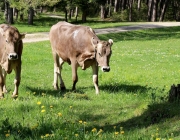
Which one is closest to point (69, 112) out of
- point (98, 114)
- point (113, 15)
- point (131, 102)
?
point (98, 114)

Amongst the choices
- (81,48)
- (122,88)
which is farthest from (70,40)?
(122,88)

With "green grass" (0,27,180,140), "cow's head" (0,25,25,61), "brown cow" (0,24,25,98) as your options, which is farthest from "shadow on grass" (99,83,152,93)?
"cow's head" (0,25,25,61)

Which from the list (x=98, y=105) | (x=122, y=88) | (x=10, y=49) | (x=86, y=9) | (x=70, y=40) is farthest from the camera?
(x=86, y=9)

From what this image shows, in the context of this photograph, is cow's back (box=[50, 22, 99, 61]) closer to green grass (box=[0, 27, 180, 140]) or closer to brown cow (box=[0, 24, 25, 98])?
green grass (box=[0, 27, 180, 140])

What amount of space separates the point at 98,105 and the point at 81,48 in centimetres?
295

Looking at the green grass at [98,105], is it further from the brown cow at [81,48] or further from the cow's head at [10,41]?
the cow's head at [10,41]

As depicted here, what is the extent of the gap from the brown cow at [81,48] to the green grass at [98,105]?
0.89 metres

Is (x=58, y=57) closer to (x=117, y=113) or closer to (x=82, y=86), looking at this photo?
(x=82, y=86)

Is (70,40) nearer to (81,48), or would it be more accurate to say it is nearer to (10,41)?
(81,48)

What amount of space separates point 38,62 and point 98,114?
1145 cm

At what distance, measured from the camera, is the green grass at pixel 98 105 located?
24.0 feet

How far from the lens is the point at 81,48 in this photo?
1280cm

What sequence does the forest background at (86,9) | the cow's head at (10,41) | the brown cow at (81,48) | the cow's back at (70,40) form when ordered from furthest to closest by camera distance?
the forest background at (86,9) → the cow's back at (70,40) → the brown cow at (81,48) → the cow's head at (10,41)

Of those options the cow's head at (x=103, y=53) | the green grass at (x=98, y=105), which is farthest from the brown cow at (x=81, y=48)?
the green grass at (x=98, y=105)
